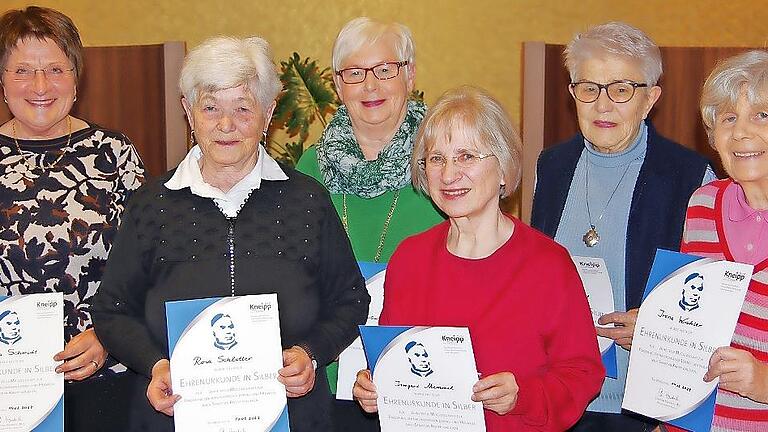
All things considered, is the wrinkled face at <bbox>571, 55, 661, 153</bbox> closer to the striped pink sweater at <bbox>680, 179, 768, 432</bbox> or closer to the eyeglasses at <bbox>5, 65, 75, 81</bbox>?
the striped pink sweater at <bbox>680, 179, 768, 432</bbox>

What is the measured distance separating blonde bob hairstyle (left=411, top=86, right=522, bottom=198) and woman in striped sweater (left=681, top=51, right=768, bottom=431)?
0.54 m

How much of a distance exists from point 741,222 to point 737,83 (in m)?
0.38

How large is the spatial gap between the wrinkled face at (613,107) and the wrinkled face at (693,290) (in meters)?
0.74

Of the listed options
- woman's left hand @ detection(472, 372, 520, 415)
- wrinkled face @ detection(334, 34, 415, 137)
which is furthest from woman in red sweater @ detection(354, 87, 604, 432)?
wrinkled face @ detection(334, 34, 415, 137)

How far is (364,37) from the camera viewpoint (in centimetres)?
332

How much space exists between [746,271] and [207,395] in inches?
57.7

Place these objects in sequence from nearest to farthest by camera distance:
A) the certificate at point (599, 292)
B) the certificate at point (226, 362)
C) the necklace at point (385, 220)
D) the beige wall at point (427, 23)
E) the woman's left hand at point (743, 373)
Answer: the woman's left hand at point (743, 373)
the certificate at point (226, 362)
the certificate at point (599, 292)
the necklace at point (385, 220)
the beige wall at point (427, 23)

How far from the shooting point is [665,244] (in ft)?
9.62

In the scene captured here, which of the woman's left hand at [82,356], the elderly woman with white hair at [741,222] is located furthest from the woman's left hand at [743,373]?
the woman's left hand at [82,356]

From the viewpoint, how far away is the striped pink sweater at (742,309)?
2379 mm

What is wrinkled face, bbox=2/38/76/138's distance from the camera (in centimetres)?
312

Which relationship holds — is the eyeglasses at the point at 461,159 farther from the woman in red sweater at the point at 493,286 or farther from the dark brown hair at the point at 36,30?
the dark brown hair at the point at 36,30

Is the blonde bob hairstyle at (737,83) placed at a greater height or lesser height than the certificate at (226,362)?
greater

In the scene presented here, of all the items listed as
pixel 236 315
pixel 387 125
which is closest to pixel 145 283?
pixel 236 315
